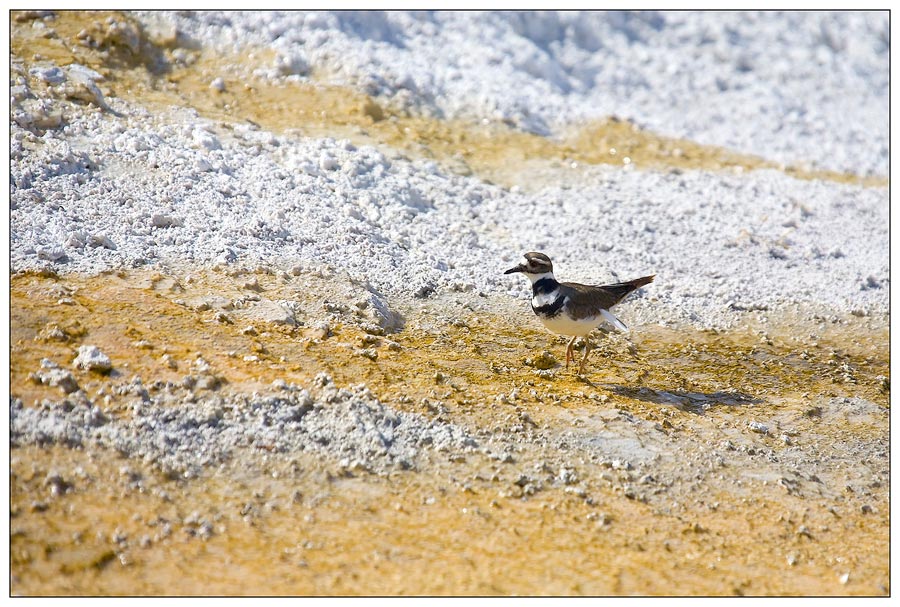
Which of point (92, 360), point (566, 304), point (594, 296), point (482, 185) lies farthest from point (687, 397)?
point (92, 360)

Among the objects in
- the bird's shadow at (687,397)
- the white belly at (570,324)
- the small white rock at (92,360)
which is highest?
the white belly at (570,324)

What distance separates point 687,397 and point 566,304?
58.2 inches

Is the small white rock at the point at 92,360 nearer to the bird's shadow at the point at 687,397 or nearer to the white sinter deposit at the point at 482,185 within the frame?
the white sinter deposit at the point at 482,185

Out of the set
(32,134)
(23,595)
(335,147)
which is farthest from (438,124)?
(23,595)

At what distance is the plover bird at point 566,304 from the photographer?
28.4 feet

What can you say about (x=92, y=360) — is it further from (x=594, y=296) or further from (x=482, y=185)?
(x=482, y=185)

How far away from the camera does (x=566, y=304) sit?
8.62 metres

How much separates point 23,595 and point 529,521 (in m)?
3.28

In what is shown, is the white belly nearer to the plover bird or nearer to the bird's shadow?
the plover bird

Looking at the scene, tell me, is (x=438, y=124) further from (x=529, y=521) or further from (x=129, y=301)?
(x=529, y=521)

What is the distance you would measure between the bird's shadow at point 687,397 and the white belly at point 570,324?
1.88 ft

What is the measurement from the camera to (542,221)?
12133mm

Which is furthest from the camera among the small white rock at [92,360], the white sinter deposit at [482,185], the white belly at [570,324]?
the white sinter deposit at [482,185]

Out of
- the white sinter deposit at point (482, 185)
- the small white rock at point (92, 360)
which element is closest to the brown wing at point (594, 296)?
the white sinter deposit at point (482, 185)
